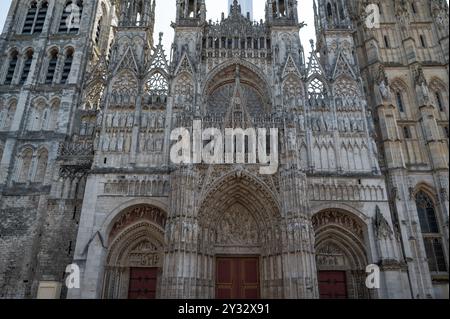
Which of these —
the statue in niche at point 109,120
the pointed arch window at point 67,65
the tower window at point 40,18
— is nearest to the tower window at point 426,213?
the statue in niche at point 109,120

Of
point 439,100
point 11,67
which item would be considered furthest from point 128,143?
point 439,100

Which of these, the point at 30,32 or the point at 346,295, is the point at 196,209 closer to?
the point at 346,295

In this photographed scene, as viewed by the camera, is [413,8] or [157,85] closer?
[157,85]

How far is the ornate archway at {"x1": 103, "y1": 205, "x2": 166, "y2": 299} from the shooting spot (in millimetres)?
21500

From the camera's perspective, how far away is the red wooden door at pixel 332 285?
856 inches

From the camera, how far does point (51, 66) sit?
97.8 ft

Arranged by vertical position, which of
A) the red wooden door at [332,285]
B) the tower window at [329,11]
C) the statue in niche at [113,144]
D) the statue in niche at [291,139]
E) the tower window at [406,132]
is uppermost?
Result: the tower window at [329,11]

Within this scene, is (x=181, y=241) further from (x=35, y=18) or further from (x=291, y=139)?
(x=35, y=18)

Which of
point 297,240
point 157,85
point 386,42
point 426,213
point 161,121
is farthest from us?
point 386,42

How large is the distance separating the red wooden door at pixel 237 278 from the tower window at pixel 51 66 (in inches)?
770

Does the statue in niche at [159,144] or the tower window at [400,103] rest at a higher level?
the tower window at [400,103]

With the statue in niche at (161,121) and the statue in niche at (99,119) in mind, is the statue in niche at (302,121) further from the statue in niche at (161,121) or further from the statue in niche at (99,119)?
the statue in niche at (99,119)

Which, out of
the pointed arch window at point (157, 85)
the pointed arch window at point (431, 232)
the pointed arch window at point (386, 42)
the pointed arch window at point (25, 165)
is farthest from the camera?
the pointed arch window at point (386, 42)

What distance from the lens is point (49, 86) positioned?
28219 millimetres
